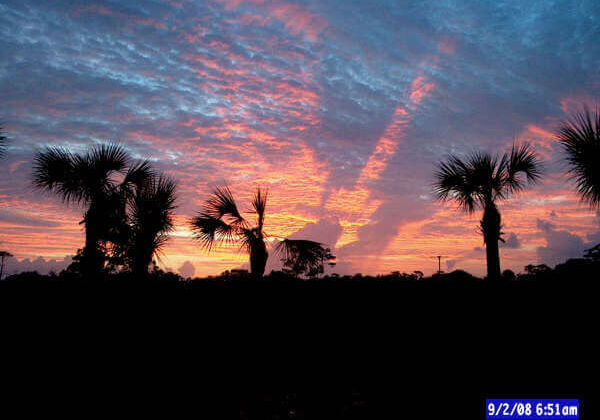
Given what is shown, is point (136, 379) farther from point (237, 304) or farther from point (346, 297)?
point (346, 297)

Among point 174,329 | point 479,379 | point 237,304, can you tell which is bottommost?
point 479,379

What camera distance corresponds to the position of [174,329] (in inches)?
238

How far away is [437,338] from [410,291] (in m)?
1.01

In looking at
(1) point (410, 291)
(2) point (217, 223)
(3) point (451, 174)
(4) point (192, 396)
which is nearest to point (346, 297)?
(1) point (410, 291)

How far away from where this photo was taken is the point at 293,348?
236 inches

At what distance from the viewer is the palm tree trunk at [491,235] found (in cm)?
1258
